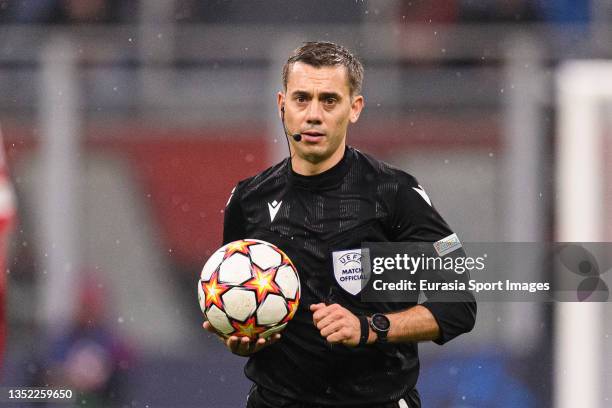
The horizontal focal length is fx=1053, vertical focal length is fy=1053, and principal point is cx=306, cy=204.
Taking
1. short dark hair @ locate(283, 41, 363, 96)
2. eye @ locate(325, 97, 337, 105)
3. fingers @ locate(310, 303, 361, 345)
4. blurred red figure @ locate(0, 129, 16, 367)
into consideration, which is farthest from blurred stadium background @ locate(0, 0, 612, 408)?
fingers @ locate(310, 303, 361, 345)

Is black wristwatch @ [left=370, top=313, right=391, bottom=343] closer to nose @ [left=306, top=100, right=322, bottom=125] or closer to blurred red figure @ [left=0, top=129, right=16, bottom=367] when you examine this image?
nose @ [left=306, top=100, right=322, bottom=125]

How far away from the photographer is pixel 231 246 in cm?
338

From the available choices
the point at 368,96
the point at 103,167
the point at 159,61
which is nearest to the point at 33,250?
the point at 103,167

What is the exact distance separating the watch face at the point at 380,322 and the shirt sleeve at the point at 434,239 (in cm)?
18

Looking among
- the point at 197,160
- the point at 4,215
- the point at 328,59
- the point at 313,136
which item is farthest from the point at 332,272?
the point at 4,215

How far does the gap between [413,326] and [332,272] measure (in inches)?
12.7

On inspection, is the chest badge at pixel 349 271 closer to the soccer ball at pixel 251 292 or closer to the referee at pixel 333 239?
the referee at pixel 333 239

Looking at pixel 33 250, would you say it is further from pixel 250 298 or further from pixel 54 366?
pixel 250 298

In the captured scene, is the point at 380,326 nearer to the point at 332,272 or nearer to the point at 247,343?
the point at 332,272

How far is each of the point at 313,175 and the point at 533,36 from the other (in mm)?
3625

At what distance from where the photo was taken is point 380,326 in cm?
320

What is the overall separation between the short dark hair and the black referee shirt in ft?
0.84

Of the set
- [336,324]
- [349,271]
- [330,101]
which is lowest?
[336,324]

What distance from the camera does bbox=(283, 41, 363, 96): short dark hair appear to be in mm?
3457
